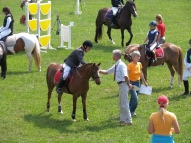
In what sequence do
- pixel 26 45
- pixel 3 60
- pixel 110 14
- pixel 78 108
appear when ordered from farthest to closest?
pixel 110 14 → pixel 26 45 → pixel 3 60 → pixel 78 108

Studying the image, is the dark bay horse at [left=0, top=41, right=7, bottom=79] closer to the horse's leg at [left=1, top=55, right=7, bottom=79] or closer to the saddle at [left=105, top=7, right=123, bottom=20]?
the horse's leg at [left=1, top=55, right=7, bottom=79]

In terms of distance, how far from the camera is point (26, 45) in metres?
21.2

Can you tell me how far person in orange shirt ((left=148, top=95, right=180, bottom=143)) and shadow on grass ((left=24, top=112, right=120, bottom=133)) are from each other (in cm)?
418

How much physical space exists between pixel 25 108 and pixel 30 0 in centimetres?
1621

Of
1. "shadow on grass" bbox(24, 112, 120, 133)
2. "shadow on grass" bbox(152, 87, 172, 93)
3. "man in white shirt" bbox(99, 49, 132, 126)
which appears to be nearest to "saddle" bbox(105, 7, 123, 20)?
"shadow on grass" bbox(152, 87, 172, 93)

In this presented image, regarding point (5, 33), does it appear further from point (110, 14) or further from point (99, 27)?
point (99, 27)

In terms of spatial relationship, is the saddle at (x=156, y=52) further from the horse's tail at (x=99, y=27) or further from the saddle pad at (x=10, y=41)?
the horse's tail at (x=99, y=27)

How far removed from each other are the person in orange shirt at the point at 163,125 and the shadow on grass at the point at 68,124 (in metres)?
4.18

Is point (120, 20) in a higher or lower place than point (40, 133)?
higher

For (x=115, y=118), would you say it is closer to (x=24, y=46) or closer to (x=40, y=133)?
(x=40, y=133)

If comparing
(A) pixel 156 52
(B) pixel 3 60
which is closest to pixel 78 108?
(A) pixel 156 52

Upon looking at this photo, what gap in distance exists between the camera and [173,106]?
16.5m

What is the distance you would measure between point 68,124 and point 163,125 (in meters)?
5.03

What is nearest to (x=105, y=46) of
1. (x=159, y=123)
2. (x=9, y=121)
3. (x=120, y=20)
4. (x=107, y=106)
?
(x=120, y=20)
